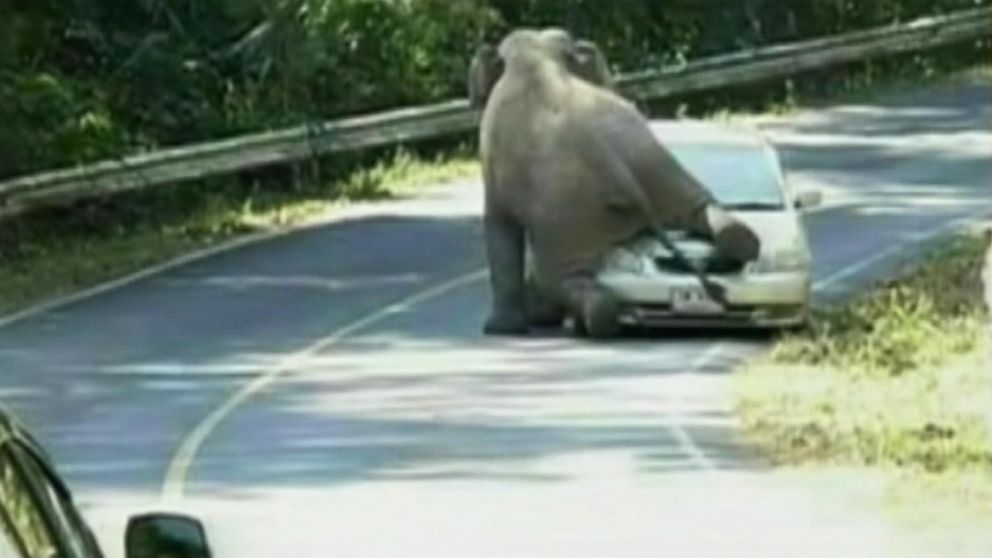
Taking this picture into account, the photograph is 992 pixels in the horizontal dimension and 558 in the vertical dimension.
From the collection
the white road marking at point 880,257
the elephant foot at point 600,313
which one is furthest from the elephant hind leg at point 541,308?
the white road marking at point 880,257

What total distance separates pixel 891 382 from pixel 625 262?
13.9 ft

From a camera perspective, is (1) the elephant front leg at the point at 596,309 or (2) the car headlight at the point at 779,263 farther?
(2) the car headlight at the point at 779,263

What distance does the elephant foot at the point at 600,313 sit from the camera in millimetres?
27344

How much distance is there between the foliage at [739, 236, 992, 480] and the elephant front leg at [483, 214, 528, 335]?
2156 millimetres

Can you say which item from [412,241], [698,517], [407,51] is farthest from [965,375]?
[407,51]

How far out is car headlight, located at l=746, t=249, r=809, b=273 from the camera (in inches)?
1083

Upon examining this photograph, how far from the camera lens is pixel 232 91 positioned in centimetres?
3959

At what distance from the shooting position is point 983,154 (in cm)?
3991

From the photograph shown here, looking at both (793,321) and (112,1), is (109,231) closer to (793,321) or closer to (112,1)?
(112,1)

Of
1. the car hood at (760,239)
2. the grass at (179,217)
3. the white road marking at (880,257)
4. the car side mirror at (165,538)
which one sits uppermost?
the car side mirror at (165,538)

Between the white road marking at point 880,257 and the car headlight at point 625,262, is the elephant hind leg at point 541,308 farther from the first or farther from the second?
the white road marking at point 880,257

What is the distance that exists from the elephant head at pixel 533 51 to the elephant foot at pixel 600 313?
2.68 meters

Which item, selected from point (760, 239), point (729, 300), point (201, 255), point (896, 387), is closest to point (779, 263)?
point (760, 239)

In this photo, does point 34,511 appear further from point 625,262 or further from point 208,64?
point 208,64
